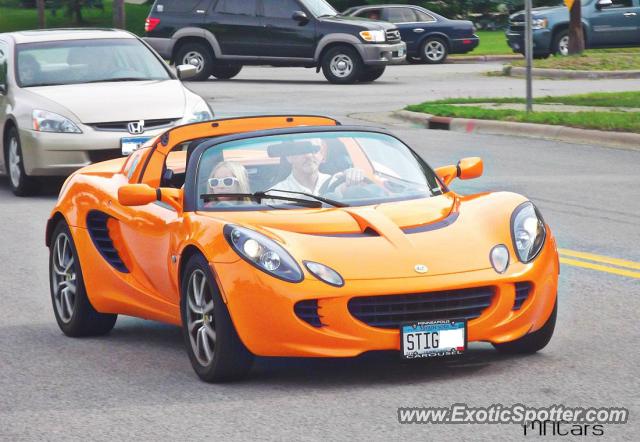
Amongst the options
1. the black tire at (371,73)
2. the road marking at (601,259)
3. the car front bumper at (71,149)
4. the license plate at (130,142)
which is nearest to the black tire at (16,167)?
the car front bumper at (71,149)

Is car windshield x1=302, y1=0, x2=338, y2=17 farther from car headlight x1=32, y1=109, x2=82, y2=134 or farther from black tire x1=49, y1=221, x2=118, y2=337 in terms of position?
black tire x1=49, y1=221, x2=118, y2=337

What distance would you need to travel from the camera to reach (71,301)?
8797 mm

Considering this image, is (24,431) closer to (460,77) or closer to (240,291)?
(240,291)

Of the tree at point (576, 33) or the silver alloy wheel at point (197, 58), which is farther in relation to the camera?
the tree at point (576, 33)

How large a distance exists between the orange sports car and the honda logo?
6321mm

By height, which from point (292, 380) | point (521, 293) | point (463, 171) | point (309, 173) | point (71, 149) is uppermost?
point (309, 173)

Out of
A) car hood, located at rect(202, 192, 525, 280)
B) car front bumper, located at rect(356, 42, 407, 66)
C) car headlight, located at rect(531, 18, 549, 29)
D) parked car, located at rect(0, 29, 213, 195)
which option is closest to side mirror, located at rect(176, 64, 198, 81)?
parked car, located at rect(0, 29, 213, 195)

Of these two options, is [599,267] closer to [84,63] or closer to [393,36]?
[84,63]

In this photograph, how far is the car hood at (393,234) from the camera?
691 centimetres

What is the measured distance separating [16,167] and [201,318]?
28.6 feet

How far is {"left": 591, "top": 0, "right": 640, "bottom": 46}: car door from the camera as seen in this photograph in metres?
35.2

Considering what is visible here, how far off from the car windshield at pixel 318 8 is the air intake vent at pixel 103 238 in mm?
22514

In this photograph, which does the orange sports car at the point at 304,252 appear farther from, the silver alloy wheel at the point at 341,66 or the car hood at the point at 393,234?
the silver alloy wheel at the point at 341,66

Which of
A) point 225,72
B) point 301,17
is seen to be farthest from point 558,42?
point 225,72
